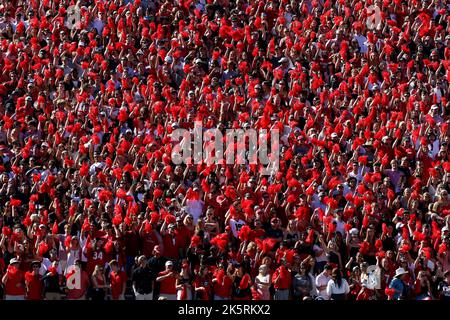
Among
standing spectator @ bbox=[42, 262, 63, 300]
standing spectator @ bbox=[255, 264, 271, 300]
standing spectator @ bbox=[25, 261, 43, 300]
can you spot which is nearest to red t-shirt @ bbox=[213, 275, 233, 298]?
standing spectator @ bbox=[255, 264, 271, 300]

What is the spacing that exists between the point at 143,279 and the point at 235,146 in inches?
127

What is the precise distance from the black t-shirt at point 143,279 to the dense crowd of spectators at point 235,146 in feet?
0.07

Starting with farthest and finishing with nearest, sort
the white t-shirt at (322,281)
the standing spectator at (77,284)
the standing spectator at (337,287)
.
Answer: the standing spectator at (77,284)
the white t-shirt at (322,281)
the standing spectator at (337,287)

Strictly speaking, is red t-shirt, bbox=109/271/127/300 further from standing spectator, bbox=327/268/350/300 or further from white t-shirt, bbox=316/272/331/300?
standing spectator, bbox=327/268/350/300

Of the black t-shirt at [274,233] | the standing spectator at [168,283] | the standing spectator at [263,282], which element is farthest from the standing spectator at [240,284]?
the black t-shirt at [274,233]

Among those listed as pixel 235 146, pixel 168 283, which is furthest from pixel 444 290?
pixel 235 146

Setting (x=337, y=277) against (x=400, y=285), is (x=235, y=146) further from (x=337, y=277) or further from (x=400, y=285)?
(x=400, y=285)

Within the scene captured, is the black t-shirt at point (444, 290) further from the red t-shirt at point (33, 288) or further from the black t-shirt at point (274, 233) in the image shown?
the red t-shirt at point (33, 288)

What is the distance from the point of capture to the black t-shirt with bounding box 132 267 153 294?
1773 cm

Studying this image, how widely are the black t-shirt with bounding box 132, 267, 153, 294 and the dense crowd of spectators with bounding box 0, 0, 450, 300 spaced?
0.02 metres

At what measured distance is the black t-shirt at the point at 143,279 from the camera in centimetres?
1773

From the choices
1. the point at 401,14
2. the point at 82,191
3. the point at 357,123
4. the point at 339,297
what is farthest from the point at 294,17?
the point at 339,297

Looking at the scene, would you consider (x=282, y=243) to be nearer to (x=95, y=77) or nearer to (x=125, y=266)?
(x=125, y=266)

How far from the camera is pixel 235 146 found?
20.3m
